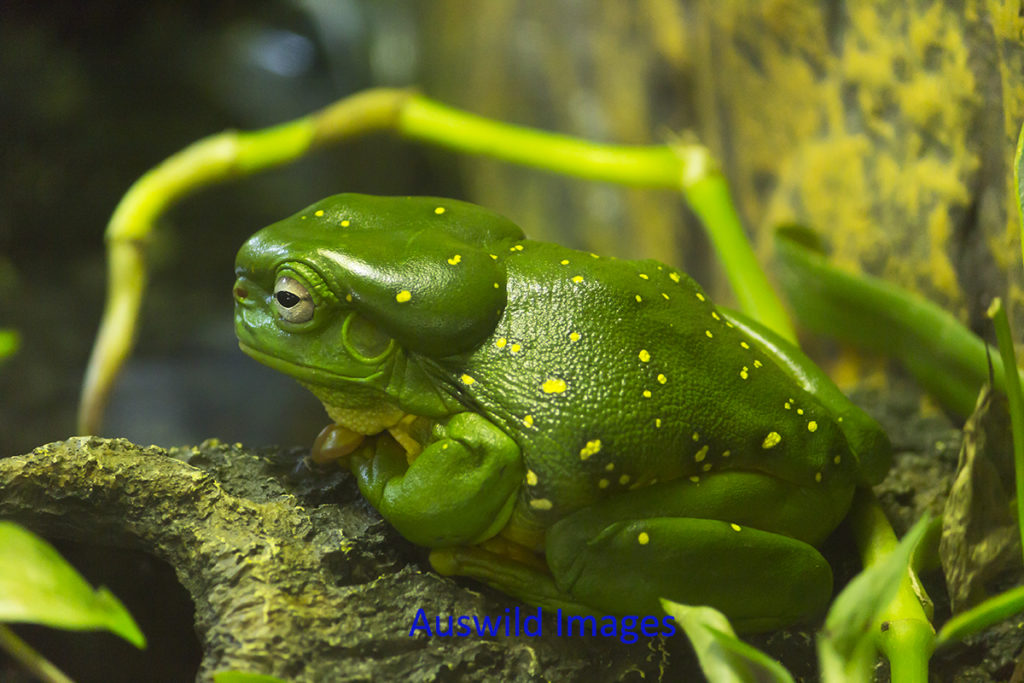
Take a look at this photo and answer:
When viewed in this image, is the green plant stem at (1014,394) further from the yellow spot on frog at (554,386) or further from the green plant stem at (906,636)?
the yellow spot on frog at (554,386)

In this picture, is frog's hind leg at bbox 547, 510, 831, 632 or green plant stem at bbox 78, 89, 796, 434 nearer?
frog's hind leg at bbox 547, 510, 831, 632

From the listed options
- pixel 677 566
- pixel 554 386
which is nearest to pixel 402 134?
pixel 554 386

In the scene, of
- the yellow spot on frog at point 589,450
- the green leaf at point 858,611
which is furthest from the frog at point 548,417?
the green leaf at point 858,611

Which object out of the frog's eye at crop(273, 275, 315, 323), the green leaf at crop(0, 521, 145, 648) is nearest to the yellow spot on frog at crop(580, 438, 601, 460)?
the frog's eye at crop(273, 275, 315, 323)

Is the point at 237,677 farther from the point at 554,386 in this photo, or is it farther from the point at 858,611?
the point at 858,611

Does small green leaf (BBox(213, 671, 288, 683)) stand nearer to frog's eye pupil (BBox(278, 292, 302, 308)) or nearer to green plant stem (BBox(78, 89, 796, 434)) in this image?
frog's eye pupil (BBox(278, 292, 302, 308))

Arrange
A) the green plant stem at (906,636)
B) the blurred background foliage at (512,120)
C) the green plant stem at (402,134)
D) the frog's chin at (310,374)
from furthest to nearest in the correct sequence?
the green plant stem at (402,134) → the blurred background foliage at (512,120) → the frog's chin at (310,374) → the green plant stem at (906,636)
